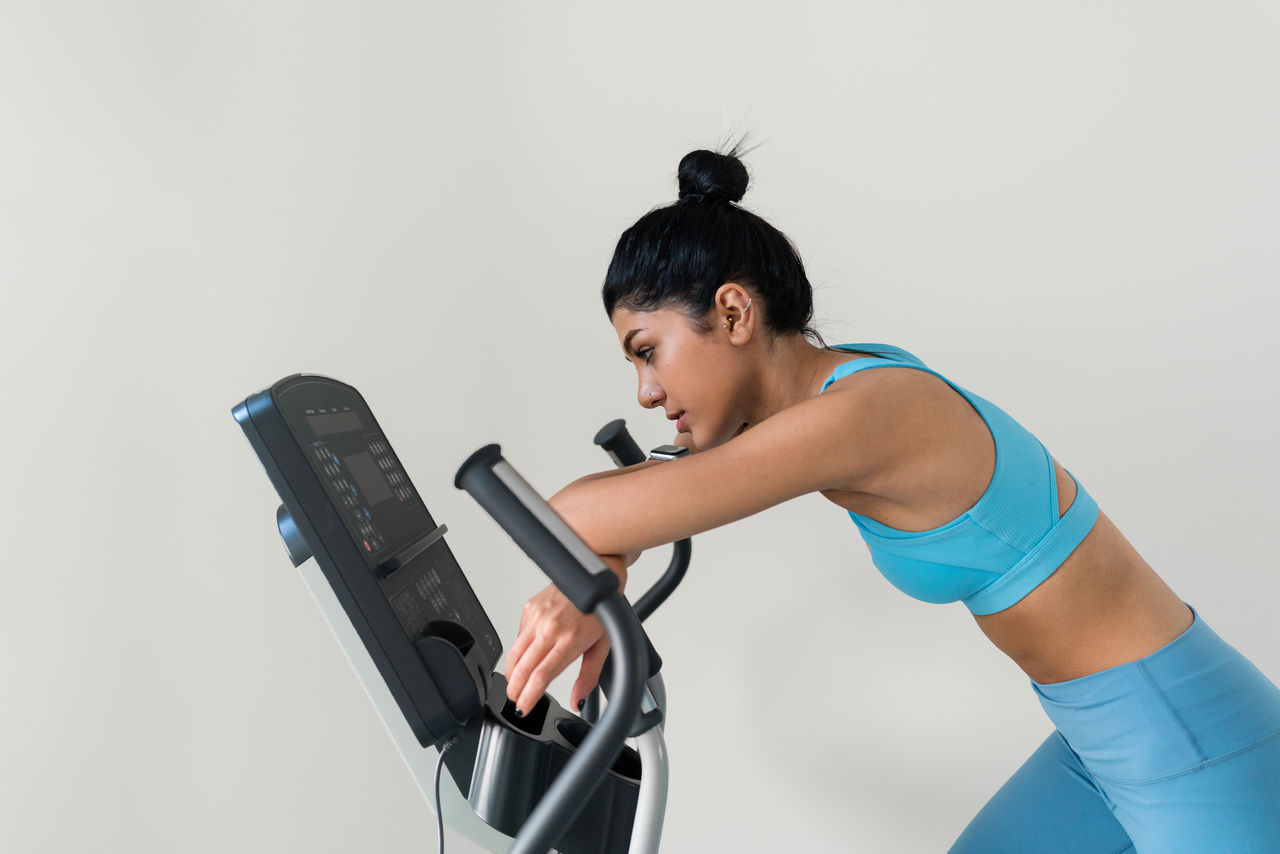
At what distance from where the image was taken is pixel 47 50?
5.17 ft

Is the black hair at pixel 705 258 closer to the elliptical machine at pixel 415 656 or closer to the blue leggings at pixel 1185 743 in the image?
the elliptical machine at pixel 415 656

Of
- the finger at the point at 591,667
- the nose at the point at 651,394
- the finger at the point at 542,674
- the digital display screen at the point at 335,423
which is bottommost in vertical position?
the finger at the point at 591,667

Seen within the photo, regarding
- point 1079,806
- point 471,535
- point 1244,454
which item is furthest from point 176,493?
point 1244,454

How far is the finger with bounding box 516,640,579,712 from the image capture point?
0.87 metres

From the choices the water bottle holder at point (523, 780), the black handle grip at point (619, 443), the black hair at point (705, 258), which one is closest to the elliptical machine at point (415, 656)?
the water bottle holder at point (523, 780)

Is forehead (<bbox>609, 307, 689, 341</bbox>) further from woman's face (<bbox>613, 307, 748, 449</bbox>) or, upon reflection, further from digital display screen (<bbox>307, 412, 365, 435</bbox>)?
digital display screen (<bbox>307, 412, 365, 435</bbox>)

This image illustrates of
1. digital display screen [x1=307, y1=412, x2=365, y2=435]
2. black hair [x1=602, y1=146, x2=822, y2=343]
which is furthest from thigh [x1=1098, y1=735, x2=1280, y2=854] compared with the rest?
digital display screen [x1=307, y1=412, x2=365, y2=435]

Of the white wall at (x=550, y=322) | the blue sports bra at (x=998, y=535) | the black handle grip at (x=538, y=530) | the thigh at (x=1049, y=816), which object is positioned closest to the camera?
the black handle grip at (x=538, y=530)

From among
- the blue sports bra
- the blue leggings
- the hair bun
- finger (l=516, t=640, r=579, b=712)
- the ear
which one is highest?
the hair bun

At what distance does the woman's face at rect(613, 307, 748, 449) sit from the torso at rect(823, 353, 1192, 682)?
0.16 metres

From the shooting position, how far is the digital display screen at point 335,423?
97 centimetres

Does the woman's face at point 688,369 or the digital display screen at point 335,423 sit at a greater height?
the digital display screen at point 335,423

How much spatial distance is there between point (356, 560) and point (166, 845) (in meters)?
1.26

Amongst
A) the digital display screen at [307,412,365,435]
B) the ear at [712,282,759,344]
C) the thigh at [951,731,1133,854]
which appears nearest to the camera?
the digital display screen at [307,412,365,435]
